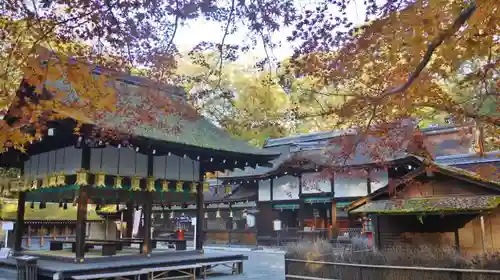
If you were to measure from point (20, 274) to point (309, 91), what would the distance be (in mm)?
8717

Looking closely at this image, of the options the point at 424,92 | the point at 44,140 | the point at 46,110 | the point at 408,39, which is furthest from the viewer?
the point at 44,140

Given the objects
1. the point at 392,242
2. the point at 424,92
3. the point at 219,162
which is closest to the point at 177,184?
the point at 219,162

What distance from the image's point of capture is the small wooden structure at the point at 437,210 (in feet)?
36.4

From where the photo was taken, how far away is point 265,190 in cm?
2834

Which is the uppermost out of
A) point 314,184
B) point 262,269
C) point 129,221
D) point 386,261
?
point 314,184

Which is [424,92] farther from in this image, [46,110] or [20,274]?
[20,274]

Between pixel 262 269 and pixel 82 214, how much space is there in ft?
24.5

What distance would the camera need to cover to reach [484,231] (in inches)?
455

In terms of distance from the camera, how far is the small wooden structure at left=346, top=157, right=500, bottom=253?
11104mm

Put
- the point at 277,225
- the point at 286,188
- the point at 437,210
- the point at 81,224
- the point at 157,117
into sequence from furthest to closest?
1. the point at 286,188
2. the point at 277,225
3. the point at 157,117
4. the point at 81,224
5. the point at 437,210

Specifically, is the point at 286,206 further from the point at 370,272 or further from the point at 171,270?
the point at 370,272

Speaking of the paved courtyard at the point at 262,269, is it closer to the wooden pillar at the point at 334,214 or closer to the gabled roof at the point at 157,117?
the wooden pillar at the point at 334,214

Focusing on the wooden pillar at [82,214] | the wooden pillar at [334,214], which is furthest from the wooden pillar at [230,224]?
the wooden pillar at [82,214]

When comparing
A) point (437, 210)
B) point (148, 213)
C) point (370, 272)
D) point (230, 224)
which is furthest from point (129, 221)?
point (230, 224)
